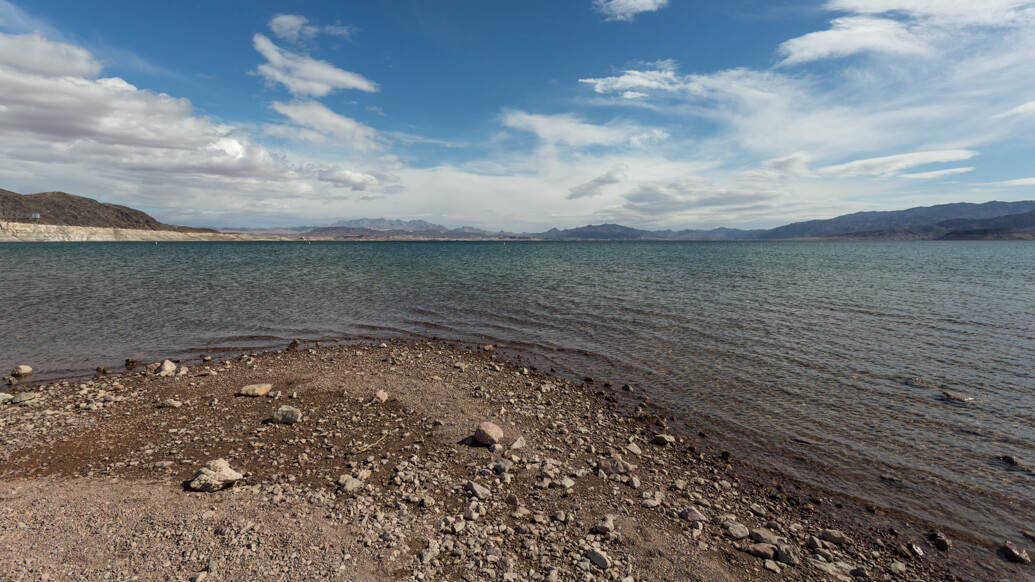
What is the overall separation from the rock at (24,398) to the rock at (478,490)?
1487cm

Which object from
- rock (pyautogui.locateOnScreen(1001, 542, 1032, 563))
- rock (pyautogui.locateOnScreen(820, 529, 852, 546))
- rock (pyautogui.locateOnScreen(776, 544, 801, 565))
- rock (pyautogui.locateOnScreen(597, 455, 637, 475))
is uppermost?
rock (pyautogui.locateOnScreen(597, 455, 637, 475))

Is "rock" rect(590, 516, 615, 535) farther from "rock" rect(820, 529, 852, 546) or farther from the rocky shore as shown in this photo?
"rock" rect(820, 529, 852, 546)

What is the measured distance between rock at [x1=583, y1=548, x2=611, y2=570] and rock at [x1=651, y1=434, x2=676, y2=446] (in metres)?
5.24

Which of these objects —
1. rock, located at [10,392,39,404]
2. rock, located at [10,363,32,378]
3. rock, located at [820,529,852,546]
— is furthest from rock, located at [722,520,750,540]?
rock, located at [10,363,32,378]

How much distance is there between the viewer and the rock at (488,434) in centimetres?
1036

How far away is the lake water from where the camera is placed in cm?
1081

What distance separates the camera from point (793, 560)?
709cm

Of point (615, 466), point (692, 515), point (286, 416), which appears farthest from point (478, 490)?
point (286, 416)

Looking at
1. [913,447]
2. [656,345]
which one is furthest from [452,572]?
[656,345]

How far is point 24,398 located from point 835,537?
22.2 m

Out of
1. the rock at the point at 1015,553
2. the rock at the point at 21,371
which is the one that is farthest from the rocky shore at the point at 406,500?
the rock at the point at 21,371

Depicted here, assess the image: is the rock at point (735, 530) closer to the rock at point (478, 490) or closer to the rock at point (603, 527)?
the rock at point (603, 527)

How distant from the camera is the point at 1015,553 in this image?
24.9ft

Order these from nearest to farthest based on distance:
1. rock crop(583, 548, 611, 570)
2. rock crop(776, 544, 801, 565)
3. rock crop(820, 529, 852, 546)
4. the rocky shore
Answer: the rocky shore → rock crop(583, 548, 611, 570) → rock crop(776, 544, 801, 565) → rock crop(820, 529, 852, 546)
